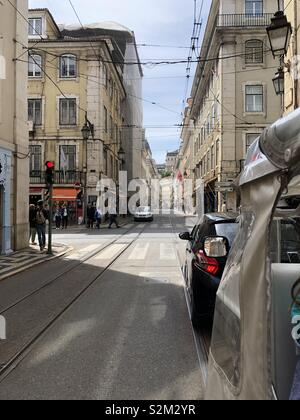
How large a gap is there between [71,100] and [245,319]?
34.7 meters

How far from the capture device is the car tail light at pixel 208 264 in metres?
5.41

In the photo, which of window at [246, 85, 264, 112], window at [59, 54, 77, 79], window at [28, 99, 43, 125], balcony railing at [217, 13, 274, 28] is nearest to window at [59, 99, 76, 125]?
window at [28, 99, 43, 125]

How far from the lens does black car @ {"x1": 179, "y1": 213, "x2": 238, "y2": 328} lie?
17.7 ft

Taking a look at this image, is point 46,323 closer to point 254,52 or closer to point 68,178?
point 68,178

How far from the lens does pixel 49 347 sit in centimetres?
506

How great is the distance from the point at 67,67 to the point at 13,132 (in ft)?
71.2

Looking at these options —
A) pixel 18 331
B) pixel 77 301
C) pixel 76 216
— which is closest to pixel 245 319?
pixel 18 331

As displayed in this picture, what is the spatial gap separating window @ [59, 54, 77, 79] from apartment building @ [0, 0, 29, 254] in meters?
19.1

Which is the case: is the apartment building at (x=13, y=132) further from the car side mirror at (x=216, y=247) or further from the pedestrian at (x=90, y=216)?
the pedestrian at (x=90, y=216)

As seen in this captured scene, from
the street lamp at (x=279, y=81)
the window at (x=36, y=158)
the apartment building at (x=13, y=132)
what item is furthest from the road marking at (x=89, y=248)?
the window at (x=36, y=158)

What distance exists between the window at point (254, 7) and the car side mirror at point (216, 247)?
30.2m

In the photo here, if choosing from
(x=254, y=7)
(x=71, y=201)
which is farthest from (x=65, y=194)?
(x=254, y=7)

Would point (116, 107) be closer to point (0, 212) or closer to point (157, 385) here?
point (0, 212)

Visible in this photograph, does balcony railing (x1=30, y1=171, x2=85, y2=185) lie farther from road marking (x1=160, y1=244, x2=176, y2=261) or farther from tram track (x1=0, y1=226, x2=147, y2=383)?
tram track (x1=0, y1=226, x2=147, y2=383)
